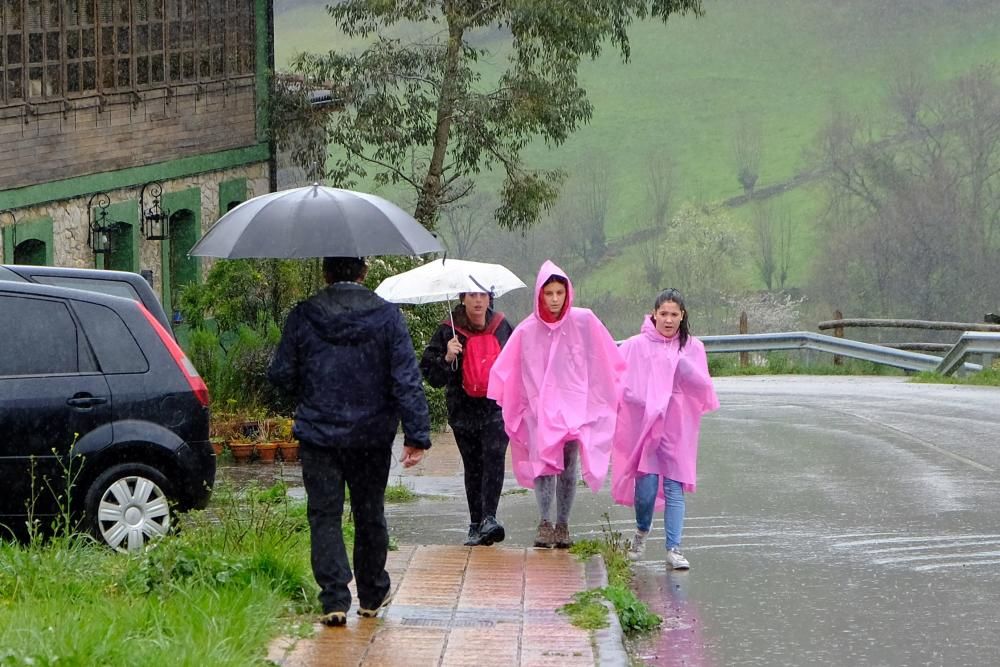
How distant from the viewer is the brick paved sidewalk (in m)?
7.33

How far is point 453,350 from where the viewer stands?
10.9 metres

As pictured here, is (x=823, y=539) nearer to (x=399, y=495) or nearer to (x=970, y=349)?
(x=399, y=495)

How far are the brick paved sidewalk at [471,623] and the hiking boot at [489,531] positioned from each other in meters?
0.45

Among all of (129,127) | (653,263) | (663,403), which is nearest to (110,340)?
(663,403)

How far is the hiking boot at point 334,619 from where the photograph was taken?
7.91 metres

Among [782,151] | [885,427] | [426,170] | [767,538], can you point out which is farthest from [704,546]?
[782,151]

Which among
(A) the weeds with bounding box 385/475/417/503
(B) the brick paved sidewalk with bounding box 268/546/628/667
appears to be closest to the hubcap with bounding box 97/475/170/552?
(B) the brick paved sidewalk with bounding box 268/546/628/667

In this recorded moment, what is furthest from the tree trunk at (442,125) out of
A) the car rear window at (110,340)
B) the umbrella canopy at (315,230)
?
the umbrella canopy at (315,230)

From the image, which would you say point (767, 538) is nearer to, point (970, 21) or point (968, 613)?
point (968, 613)

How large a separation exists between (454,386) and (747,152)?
118 m

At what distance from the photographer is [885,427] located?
65.2 feet

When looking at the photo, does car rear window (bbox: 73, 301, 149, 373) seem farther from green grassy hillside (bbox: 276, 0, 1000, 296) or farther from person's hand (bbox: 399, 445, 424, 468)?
green grassy hillside (bbox: 276, 0, 1000, 296)

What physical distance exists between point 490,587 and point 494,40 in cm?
18680

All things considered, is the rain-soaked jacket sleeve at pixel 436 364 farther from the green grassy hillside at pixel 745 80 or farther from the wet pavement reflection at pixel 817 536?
the green grassy hillside at pixel 745 80
